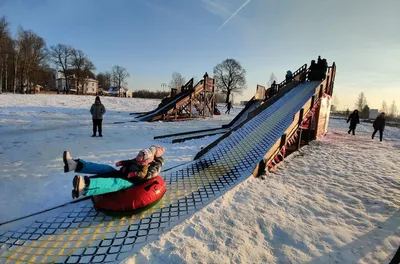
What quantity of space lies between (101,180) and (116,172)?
0.55 metres

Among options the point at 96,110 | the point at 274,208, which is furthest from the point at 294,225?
the point at 96,110

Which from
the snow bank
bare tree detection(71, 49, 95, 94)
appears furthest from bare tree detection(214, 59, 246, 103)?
the snow bank

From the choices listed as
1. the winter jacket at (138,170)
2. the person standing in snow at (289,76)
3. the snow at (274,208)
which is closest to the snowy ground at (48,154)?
the snow at (274,208)

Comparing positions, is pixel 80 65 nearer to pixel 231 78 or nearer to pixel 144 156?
pixel 231 78

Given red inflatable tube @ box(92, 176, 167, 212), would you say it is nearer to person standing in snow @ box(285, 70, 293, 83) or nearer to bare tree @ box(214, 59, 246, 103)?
person standing in snow @ box(285, 70, 293, 83)

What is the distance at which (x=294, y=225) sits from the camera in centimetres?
371

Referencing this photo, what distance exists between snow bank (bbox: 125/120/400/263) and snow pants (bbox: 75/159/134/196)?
3.23 feet

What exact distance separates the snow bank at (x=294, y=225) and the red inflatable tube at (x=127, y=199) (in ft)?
2.33

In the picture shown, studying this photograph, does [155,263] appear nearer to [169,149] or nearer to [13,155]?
[169,149]

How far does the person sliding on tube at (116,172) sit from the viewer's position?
320 centimetres

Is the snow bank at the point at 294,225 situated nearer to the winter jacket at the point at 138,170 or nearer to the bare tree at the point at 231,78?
the winter jacket at the point at 138,170

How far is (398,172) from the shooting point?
6.62 meters

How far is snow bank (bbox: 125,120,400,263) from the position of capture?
300cm

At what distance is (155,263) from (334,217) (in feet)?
10.3
